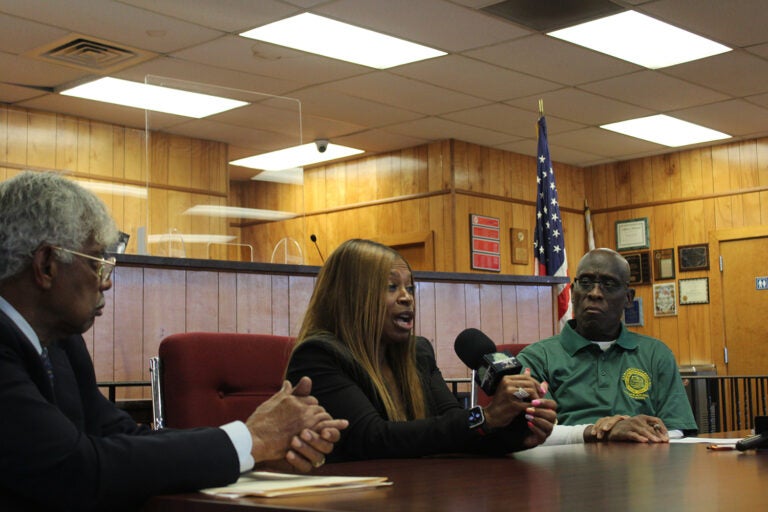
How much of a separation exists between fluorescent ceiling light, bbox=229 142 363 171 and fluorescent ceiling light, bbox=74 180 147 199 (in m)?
1.28

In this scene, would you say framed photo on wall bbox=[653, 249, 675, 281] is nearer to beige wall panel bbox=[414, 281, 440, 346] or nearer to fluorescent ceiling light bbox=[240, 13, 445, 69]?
fluorescent ceiling light bbox=[240, 13, 445, 69]

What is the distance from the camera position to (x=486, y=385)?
205cm

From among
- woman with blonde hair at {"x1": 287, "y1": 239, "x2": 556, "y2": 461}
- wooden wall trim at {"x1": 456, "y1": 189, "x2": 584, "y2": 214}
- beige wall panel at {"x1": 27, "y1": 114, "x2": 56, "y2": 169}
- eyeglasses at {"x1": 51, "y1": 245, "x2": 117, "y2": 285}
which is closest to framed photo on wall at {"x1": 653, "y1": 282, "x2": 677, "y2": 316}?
wooden wall trim at {"x1": 456, "y1": 189, "x2": 584, "y2": 214}

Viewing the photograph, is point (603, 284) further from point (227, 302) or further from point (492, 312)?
point (492, 312)

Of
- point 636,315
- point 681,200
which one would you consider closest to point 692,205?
point 681,200

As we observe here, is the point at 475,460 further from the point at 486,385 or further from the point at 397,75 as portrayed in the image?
the point at 397,75

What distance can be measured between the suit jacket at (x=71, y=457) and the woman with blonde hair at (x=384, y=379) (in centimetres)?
72

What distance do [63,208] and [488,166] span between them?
7.87 metres

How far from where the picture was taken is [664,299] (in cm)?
962

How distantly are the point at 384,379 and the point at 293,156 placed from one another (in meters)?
6.88

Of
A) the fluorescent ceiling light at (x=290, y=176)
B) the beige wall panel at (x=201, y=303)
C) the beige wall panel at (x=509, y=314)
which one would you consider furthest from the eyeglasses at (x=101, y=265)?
the fluorescent ceiling light at (x=290, y=176)

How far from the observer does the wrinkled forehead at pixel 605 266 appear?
3438 millimetres

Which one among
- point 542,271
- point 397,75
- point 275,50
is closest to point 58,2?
point 275,50

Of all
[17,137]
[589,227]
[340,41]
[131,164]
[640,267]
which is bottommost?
[640,267]
